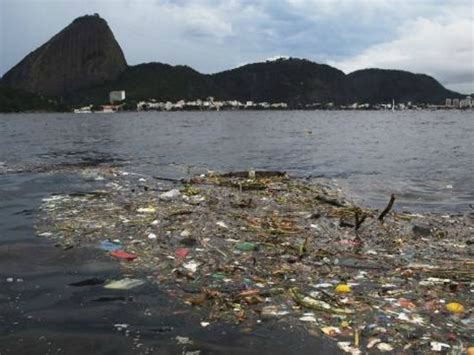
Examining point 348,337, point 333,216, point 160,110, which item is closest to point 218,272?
point 348,337

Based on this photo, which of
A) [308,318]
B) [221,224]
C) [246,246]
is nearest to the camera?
[308,318]

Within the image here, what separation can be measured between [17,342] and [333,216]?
716 cm

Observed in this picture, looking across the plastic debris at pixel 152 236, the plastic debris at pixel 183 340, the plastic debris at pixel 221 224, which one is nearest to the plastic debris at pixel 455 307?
the plastic debris at pixel 183 340

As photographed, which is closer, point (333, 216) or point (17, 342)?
point (17, 342)

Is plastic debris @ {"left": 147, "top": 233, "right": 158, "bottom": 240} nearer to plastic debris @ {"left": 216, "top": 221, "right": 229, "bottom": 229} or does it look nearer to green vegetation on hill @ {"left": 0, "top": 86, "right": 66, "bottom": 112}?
plastic debris @ {"left": 216, "top": 221, "right": 229, "bottom": 229}

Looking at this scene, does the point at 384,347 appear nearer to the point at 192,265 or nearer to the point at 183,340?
the point at 183,340

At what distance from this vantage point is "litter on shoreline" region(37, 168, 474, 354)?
578 centimetres

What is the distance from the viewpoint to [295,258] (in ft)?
25.9

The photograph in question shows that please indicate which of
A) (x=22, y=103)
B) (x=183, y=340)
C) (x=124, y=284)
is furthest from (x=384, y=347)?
(x=22, y=103)

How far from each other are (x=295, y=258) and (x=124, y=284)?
8.49 feet

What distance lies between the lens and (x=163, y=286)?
6766 millimetres

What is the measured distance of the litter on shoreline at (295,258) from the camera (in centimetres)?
578

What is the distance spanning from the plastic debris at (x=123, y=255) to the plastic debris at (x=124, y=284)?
900 mm

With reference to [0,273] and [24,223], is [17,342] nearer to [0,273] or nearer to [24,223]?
[0,273]
